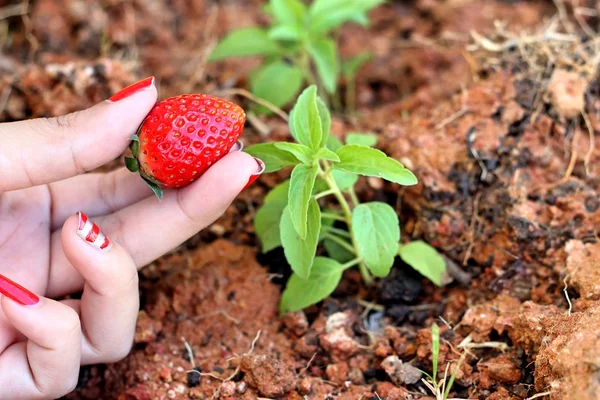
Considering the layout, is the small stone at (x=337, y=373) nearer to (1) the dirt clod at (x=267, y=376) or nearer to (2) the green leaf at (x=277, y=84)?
(1) the dirt clod at (x=267, y=376)

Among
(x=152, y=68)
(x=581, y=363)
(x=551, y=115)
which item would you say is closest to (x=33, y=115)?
(x=152, y=68)

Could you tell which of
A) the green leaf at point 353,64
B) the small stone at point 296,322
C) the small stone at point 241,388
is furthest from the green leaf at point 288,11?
the small stone at point 241,388

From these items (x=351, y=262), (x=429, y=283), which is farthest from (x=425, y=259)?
(x=351, y=262)

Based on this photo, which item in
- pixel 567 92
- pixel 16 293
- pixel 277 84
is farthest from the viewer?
pixel 277 84

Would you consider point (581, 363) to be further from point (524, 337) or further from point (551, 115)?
point (551, 115)

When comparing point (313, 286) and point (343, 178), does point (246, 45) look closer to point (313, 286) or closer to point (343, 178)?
point (343, 178)

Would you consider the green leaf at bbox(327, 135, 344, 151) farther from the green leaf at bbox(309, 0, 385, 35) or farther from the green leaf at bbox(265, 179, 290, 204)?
the green leaf at bbox(309, 0, 385, 35)
